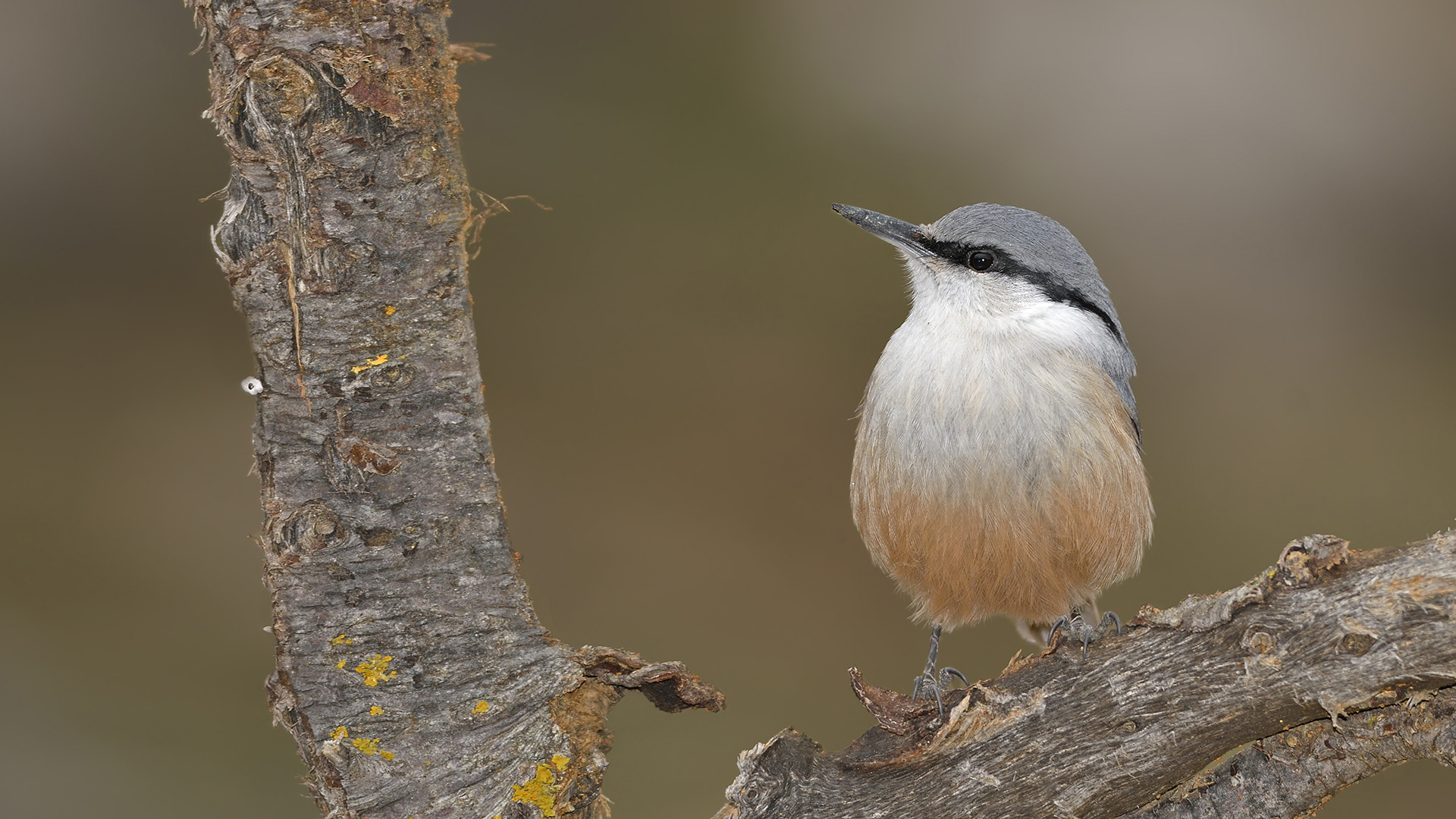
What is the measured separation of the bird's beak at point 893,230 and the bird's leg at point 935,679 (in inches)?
44.6

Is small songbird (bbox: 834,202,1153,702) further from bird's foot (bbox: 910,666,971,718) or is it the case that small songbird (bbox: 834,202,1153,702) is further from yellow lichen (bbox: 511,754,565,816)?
yellow lichen (bbox: 511,754,565,816)

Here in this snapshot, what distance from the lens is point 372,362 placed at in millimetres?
2088

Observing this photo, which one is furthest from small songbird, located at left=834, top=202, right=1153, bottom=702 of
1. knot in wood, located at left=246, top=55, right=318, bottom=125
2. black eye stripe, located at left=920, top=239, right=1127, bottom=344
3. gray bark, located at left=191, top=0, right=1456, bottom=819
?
knot in wood, located at left=246, top=55, right=318, bottom=125

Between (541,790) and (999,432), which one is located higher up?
(999,432)

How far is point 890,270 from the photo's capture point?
15.9 ft

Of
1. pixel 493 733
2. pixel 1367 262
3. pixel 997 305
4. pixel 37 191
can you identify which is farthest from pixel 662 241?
pixel 1367 262

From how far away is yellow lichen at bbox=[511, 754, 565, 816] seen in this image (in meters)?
2.23

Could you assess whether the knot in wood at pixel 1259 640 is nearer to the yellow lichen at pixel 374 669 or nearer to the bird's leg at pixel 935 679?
the bird's leg at pixel 935 679

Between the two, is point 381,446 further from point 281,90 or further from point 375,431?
point 281,90

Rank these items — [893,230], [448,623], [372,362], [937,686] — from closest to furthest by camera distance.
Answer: [372,362] → [448,623] → [937,686] → [893,230]

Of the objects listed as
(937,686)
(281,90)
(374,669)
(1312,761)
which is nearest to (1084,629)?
(937,686)

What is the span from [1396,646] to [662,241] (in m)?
3.41

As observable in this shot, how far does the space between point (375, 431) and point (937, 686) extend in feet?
4.46

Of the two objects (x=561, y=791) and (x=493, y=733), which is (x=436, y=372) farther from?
(x=561, y=791)
